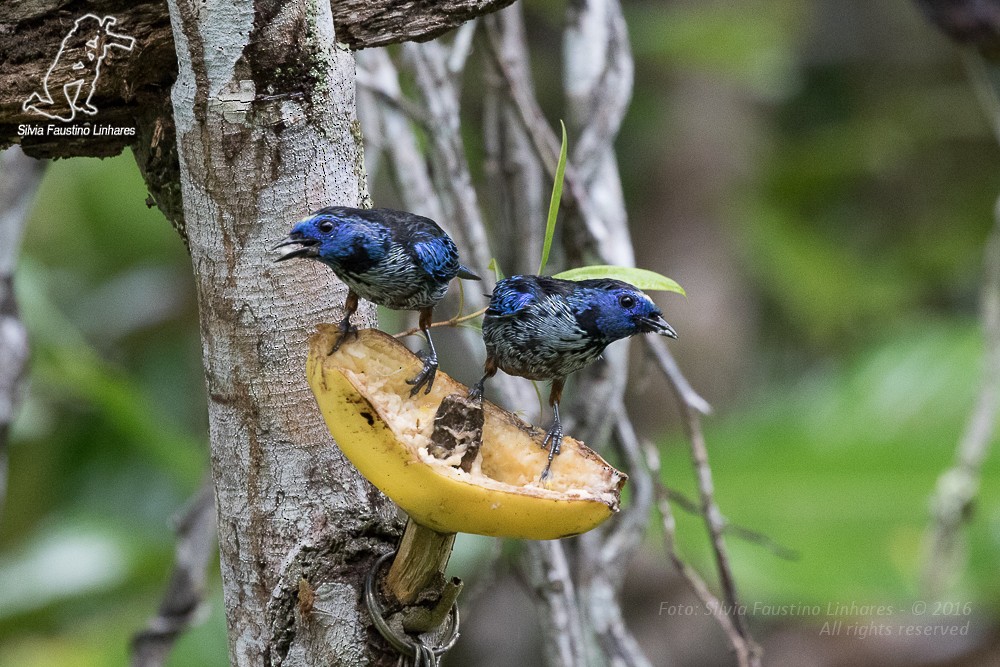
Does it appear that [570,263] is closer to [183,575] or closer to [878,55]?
[183,575]

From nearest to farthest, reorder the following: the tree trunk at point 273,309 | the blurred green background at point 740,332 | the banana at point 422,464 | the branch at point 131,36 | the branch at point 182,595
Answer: the banana at point 422,464
the tree trunk at point 273,309
the branch at point 131,36
the branch at point 182,595
the blurred green background at point 740,332

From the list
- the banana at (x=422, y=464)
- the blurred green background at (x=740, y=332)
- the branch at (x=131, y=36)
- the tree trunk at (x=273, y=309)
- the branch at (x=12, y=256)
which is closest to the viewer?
the banana at (x=422, y=464)

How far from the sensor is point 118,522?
3.17 metres

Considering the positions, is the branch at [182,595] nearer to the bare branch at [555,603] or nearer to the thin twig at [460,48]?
the bare branch at [555,603]

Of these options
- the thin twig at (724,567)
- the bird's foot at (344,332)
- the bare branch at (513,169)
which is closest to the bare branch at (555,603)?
the thin twig at (724,567)

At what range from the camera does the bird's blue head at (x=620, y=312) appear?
888 mm

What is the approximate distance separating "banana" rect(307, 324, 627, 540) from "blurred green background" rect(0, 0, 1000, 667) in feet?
5.81

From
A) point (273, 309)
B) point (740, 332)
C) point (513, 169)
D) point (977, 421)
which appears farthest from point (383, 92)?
point (740, 332)

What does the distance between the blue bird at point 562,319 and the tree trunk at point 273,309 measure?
7.0 inches

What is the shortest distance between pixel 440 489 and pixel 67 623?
2677mm

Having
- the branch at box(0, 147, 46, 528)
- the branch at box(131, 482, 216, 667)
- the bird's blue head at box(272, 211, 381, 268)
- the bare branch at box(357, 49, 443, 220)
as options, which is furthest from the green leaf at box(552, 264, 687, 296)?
the branch at box(131, 482, 216, 667)

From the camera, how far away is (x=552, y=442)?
0.92 meters

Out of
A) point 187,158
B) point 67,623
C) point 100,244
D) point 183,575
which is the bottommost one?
point 67,623

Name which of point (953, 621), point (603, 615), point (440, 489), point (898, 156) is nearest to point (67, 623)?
point (603, 615)
